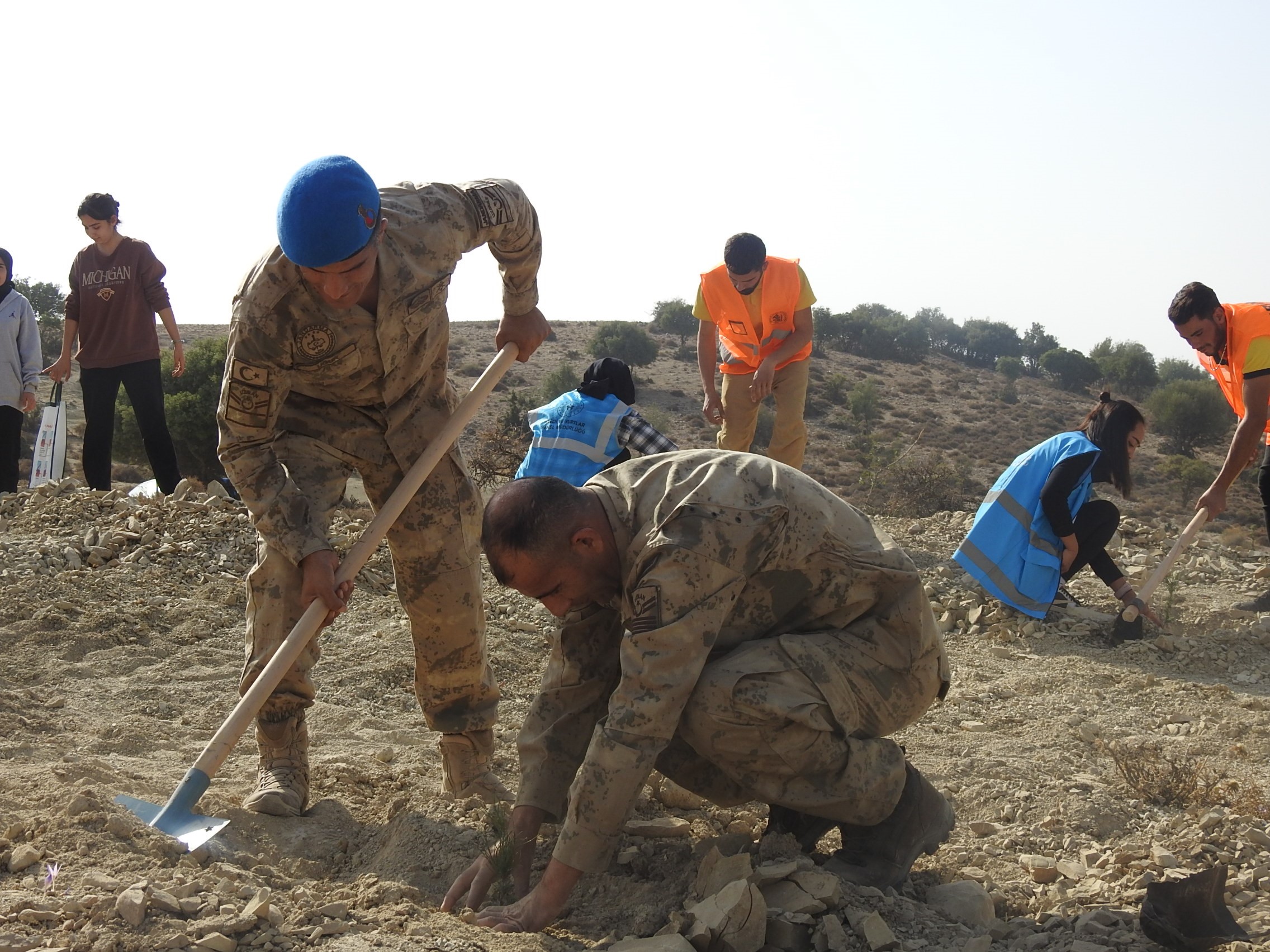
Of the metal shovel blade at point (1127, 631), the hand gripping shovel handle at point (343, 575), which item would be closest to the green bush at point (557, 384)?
the metal shovel blade at point (1127, 631)

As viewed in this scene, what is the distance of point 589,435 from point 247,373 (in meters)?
2.46

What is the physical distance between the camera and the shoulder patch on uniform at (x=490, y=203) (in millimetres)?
3271

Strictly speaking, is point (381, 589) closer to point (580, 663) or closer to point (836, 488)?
point (580, 663)

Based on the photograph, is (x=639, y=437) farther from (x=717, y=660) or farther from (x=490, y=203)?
(x=717, y=660)

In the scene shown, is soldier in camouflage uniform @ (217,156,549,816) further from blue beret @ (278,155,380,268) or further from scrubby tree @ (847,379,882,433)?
scrubby tree @ (847,379,882,433)

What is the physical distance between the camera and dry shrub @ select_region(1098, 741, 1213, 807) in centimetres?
339

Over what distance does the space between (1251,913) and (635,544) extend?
62.7 inches

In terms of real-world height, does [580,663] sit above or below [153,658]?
above

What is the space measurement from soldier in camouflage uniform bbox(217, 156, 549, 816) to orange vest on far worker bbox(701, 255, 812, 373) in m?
3.07

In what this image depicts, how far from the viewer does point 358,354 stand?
296cm

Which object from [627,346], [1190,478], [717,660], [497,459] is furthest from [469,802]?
[627,346]

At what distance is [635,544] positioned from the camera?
93.0 inches

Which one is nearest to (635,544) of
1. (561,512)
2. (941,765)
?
(561,512)

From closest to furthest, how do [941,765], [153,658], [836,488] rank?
[941,765]
[153,658]
[836,488]
